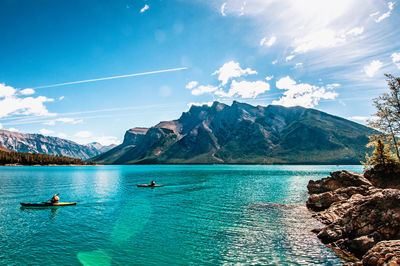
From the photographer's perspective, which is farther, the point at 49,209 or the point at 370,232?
the point at 49,209

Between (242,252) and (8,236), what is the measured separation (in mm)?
29272

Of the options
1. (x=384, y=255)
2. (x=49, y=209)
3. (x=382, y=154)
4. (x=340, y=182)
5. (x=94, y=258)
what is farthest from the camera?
(x=340, y=182)

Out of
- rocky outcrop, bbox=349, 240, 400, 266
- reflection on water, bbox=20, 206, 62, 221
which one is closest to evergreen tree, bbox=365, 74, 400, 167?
rocky outcrop, bbox=349, 240, 400, 266

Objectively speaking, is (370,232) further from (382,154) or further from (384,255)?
(382,154)

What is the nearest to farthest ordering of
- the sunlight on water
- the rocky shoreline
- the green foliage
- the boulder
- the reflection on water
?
the rocky shoreline → the sunlight on water → the reflection on water → the green foliage → the boulder

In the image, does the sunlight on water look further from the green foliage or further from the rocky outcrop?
the green foliage

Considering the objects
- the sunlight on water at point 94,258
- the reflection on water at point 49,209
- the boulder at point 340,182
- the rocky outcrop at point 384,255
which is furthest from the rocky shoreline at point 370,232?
the reflection on water at point 49,209

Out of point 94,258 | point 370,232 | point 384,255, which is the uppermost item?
point 384,255

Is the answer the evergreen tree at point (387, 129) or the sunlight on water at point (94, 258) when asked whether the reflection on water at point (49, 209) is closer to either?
the sunlight on water at point (94, 258)

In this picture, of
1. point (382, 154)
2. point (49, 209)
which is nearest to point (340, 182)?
point (382, 154)

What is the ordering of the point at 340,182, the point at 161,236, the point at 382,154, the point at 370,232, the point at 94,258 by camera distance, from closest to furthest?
the point at 94,258, the point at 370,232, the point at 161,236, the point at 382,154, the point at 340,182

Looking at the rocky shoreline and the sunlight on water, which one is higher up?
the rocky shoreline

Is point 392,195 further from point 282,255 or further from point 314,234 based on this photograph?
point 282,255

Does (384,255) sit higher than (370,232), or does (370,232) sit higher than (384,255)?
(384,255)
